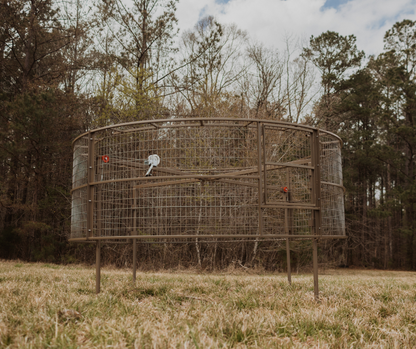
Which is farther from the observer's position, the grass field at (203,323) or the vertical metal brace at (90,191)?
the vertical metal brace at (90,191)

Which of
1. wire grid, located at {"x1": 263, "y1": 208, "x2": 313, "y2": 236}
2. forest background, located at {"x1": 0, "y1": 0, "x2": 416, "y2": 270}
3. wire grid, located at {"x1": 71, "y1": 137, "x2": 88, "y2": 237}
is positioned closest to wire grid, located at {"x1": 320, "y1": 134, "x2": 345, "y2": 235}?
wire grid, located at {"x1": 263, "y1": 208, "x2": 313, "y2": 236}

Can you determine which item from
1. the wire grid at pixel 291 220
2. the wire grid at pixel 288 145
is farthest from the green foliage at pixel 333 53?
the wire grid at pixel 291 220

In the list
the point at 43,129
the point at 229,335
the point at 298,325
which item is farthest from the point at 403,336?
the point at 43,129

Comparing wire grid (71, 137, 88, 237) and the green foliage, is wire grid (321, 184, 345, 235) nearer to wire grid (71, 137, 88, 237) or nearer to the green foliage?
wire grid (71, 137, 88, 237)

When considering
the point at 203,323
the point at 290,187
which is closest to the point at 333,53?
the point at 290,187

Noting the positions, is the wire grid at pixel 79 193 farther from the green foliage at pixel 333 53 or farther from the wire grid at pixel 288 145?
the green foliage at pixel 333 53

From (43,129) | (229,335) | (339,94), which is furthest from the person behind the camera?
(339,94)

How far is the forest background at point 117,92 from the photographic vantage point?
44.7 ft

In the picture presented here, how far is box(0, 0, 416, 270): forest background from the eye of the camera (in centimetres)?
1361

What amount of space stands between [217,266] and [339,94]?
1391 cm

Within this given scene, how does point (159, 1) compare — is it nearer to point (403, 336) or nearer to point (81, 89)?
point (81, 89)

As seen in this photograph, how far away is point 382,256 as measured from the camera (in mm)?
23766

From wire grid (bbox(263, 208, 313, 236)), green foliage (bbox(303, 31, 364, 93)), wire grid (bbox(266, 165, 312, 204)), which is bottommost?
wire grid (bbox(263, 208, 313, 236))

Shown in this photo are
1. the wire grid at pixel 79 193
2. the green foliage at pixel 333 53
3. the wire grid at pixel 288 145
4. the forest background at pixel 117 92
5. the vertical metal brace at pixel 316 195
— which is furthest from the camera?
the green foliage at pixel 333 53
